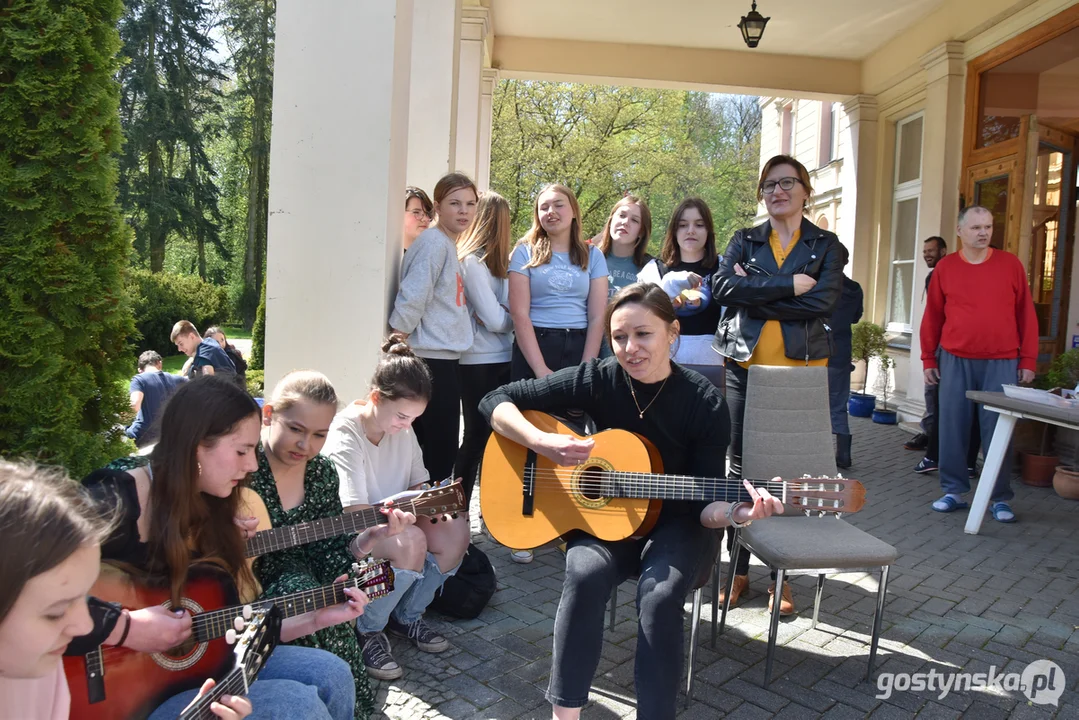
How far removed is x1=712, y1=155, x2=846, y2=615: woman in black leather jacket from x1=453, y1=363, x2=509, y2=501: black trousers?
1.32 metres

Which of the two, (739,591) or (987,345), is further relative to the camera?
(987,345)

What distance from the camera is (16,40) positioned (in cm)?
249

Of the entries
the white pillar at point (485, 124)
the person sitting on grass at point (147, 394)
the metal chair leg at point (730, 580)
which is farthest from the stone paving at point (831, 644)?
the white pillar at point (485, 124)

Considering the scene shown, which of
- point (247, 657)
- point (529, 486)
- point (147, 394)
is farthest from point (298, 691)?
point (147, 394)

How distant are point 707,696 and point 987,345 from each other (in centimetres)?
421

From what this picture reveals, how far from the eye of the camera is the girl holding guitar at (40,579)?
54.1 inches

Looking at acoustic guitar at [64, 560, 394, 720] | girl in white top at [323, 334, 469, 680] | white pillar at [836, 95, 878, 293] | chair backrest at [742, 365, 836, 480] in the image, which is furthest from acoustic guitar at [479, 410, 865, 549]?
white pillar at [836, 95, 878, 293]

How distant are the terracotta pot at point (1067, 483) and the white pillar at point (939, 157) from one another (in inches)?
104

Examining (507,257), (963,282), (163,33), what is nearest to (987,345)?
(963,282)

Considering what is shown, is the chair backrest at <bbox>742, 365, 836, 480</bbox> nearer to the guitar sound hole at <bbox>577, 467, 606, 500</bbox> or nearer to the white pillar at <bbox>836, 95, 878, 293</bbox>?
the guitar sound hole at <bbox>577, 467, 606, 500</bbox>

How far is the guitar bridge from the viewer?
10.1ft

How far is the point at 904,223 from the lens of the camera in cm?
1060

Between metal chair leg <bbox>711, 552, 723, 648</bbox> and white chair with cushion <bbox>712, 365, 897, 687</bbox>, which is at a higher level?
white chair with cushion <bbox>712, 365, 897, 687</bbox>

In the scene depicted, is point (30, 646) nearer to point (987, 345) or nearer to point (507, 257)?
point (507, 257)
